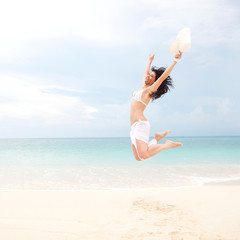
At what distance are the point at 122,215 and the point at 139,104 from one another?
3158mm

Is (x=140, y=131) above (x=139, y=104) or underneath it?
underneath

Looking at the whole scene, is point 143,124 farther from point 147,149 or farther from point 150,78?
point 150,78

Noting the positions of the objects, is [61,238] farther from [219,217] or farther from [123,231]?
[219,217]

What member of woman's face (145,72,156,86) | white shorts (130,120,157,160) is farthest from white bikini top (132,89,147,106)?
white shorts (130,120,157,160)

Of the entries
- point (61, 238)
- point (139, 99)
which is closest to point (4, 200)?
point (61, 238)

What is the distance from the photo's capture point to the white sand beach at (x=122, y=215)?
196 inches

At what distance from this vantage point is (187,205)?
684 centimetres

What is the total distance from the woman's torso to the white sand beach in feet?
7.47

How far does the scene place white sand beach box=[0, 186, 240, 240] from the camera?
4.98 meters

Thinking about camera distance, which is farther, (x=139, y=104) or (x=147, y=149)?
(x=139, y=104)

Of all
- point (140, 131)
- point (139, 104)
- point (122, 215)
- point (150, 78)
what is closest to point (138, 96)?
point (139, 104)

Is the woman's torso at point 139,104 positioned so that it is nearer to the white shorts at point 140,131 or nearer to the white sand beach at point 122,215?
the white shorts at point 140,131

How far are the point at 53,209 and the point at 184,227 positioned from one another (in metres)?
3.22

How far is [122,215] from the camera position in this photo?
6039mm
